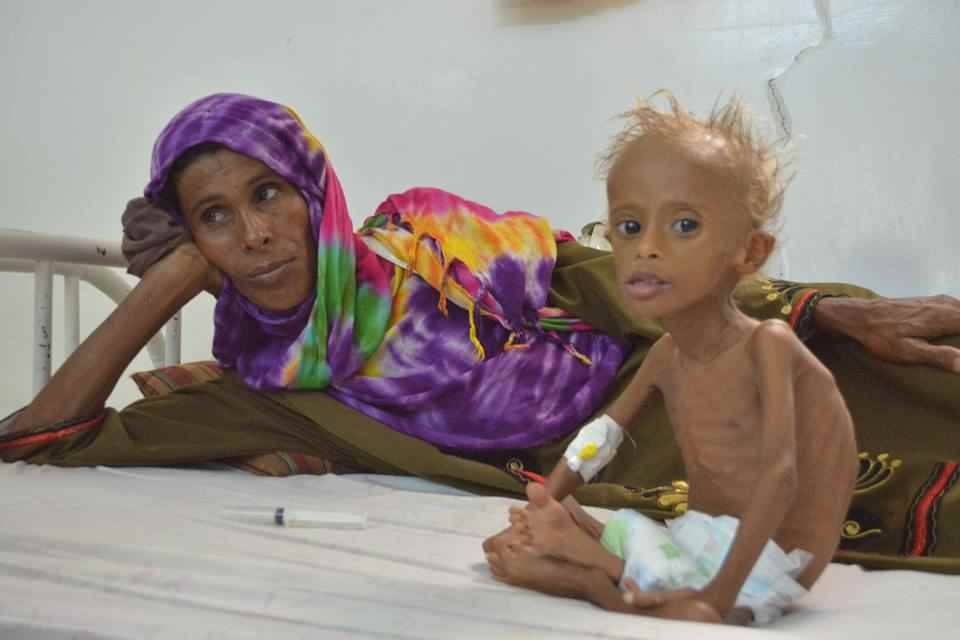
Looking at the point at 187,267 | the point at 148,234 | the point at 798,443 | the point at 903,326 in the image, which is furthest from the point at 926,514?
the point at 148,234

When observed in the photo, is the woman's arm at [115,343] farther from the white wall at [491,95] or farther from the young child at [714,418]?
the white wall at [491,95]

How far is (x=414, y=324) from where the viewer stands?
157 cm

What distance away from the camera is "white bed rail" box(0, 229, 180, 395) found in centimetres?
162

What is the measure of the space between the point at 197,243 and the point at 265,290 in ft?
0.47

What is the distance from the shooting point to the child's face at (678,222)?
783 mm

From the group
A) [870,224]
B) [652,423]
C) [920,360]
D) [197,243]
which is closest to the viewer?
[920,360]

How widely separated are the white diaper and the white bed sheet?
3 centimetres

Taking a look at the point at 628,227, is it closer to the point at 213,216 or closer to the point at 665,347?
the point at 665,347

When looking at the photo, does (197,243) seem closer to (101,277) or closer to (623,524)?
(101,277)

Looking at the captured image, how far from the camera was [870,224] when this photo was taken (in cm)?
225

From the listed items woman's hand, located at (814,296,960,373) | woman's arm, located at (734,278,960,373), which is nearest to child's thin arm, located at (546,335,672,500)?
woman's arm, located at (734,278,960,373)

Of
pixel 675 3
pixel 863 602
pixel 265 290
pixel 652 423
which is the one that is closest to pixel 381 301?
pixel 265 290

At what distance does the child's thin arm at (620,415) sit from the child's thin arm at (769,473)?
131 mm

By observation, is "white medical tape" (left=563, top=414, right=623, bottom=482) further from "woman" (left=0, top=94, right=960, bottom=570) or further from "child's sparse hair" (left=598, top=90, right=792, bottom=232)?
"woman" (left=0, top=94, right=960, bottom=570)
